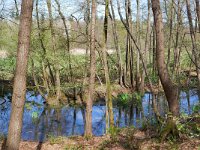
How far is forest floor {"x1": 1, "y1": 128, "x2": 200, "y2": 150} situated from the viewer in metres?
8.48

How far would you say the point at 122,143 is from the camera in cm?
941

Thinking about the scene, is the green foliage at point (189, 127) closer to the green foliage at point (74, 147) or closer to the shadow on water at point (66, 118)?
the shadow on water at point (66, 118)

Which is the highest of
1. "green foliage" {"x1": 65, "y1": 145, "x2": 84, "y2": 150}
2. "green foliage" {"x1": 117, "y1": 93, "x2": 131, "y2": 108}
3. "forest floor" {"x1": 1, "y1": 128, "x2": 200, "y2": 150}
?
"green foliage" {"x1": 117, "y1": 93, "x2": 131, "y2": 108}

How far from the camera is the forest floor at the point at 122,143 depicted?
848 cm

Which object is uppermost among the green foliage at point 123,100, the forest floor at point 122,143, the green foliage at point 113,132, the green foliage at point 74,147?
the green foliage at point 123,100

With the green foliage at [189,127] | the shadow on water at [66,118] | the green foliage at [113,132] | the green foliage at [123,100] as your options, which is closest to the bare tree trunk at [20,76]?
the green foliage at [189,127]

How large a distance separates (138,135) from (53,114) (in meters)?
8.19

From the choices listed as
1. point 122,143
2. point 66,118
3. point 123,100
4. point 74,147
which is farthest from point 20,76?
point 123,100

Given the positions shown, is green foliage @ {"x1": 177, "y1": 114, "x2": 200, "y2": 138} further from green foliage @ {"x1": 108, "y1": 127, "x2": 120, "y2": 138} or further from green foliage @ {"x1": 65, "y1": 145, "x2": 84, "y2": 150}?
green foliage @ {"x1": 65, "y1": 145, "x2": 84, "y2": 150}

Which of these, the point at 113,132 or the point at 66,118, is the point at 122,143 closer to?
the point at 113,132

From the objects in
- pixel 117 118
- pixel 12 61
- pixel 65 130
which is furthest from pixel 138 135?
pixel 12 61

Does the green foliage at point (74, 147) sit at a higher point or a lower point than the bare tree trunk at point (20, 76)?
lower

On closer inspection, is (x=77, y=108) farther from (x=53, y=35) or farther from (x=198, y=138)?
(x=198, y=138)

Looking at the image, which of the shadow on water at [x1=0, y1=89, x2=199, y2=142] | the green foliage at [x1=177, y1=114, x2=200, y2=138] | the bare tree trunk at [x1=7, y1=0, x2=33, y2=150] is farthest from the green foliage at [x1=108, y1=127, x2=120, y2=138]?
the bare tree trunk at [x1=7, y1=0, x2=33, y2=150]
